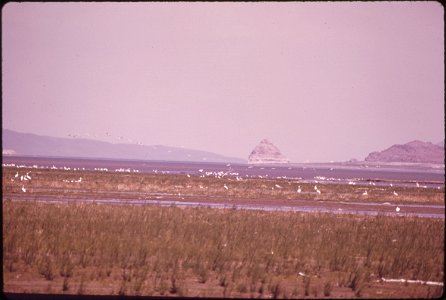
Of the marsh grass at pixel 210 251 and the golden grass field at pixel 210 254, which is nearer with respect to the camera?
the golden grass field at pixel 210 254

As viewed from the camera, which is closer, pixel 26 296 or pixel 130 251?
pixel 26 296

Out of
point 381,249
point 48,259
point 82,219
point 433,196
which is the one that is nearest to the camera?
point 48,259

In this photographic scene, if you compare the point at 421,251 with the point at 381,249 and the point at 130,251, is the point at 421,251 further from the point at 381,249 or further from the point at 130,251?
the point at 130,251

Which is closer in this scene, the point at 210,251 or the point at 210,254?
the point at 210,254

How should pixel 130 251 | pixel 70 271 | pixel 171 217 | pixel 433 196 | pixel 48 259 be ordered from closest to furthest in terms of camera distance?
pixel 70 271 < pixel 48 259 < pixel 130 251 < pixel 171 217 < pixel 433 196

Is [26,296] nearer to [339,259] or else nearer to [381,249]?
[339,259]

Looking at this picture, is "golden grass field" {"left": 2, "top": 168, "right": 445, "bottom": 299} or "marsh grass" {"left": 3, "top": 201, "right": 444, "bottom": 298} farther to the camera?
"marsh grass" {"left": 3, "top": 201, "right": 444, "bottom": 298}

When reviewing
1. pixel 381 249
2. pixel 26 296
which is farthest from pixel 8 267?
pixel 381 249
